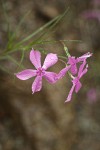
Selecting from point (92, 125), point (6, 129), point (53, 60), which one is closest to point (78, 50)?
point (92, 125)

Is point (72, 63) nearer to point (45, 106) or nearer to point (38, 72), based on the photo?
point (38, 72)

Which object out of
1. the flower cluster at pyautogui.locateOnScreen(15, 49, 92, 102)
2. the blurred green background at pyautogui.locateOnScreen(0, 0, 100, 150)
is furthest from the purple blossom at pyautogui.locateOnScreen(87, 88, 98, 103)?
the flower cluster at pyautogui.locateOnScreen(15, 49, 92, 102)

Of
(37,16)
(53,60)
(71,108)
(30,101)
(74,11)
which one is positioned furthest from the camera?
(74,11)

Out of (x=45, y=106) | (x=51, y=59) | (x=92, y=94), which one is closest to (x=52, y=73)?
(x=51, y=59)

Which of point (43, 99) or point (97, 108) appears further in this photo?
point (97, 108)

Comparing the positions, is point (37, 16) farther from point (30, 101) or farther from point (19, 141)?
point (19, 141)

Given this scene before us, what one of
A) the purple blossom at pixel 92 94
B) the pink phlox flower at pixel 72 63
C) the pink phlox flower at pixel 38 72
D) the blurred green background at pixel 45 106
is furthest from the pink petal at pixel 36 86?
the purple blossom at pixel 92 94

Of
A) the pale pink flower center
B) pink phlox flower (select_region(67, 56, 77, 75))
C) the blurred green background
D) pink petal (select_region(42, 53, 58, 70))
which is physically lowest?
pink phlox flower (select_region(67, 56, 77, 75))

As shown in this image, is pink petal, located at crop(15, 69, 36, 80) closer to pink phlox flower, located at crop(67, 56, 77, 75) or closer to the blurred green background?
pink phlox flower, located at crop(67, 56, 77, 75)
